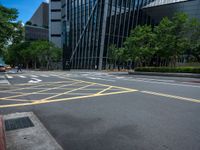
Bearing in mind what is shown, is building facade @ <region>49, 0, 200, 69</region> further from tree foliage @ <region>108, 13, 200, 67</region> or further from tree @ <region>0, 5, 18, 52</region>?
tree @ <region>0, 5, 18, 52</region>

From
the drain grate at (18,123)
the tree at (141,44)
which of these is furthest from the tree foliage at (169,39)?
the drain grate at (18,123)

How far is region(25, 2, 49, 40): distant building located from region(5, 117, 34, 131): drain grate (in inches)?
3690

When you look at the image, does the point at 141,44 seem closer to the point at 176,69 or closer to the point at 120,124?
the point at 176,69

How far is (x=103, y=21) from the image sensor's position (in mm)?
52031

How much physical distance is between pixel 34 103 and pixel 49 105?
0.77 m

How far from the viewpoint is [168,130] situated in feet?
14.5

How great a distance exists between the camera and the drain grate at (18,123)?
4762 mm

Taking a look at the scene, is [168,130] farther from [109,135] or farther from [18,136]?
[18,136]

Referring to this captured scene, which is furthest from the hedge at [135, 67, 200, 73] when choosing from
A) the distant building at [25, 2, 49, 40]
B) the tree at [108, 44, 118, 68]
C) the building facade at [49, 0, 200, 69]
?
the distant building at [25, 2, 49, 40]

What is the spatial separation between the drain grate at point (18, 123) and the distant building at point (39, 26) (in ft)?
308

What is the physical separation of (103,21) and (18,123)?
162ft

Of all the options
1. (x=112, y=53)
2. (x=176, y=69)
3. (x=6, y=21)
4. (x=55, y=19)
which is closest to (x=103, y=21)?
(x=112, y=53)

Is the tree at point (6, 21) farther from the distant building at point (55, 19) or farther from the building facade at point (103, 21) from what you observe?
the distant building at point (55, 19)

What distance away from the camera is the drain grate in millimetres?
4762
